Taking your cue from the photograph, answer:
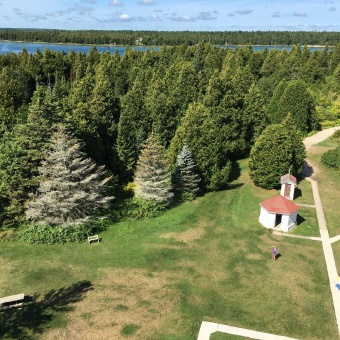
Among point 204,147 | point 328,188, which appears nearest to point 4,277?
point 204,147

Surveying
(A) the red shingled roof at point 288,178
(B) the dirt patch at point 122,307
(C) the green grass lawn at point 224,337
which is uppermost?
(A) the red shingled roof at point 288,178

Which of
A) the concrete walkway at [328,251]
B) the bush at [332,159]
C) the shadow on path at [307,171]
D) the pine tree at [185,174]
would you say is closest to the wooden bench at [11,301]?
the concrete walkway at [328,251]

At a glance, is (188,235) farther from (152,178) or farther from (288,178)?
(288,178)

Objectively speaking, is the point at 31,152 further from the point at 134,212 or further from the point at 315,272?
the point at 315,272

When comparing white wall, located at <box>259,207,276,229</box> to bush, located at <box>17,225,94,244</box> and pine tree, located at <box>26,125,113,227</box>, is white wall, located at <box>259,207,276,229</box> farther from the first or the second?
bush, located at <box>17,225,94,244</box>

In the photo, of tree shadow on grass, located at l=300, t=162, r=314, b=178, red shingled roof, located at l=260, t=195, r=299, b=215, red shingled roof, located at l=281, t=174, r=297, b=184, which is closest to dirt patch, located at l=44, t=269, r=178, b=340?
red shingled roof, located at l=260, t=195, r=299, b=215

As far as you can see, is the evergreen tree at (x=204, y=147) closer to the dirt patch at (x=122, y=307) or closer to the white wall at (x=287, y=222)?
the white wall at (x=287, y=222)

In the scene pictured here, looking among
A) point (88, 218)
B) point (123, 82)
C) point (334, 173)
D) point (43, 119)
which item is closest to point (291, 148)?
point (334, 173)
